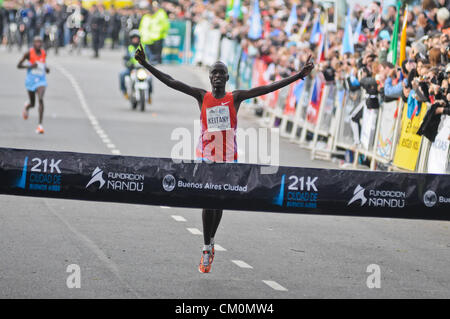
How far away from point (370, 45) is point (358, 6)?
4557 millimetres

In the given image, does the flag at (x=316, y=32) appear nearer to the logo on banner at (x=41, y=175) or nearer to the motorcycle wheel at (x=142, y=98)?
the motorcycle wheel at (x=142, y=98)

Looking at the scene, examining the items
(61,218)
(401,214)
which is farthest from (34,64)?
(401,214)

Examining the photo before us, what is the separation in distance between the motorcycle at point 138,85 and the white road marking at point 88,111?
1187 mm

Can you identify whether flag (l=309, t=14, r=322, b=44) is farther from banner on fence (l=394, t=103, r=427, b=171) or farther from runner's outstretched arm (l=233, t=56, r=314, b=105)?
runner's outstretched arm (l=233, t=56, r=314, b=105)

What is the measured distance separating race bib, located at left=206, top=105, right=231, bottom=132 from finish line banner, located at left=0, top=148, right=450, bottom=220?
872mm

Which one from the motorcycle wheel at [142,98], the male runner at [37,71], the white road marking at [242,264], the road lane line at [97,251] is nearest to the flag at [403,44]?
the road lane line at [97,251]

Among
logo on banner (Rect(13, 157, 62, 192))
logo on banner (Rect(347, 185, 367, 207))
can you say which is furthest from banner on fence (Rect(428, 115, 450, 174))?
logo on banner (Rect(13, 157, 62, 192))

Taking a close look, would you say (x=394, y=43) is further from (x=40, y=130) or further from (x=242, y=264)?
(x=242, y=264)

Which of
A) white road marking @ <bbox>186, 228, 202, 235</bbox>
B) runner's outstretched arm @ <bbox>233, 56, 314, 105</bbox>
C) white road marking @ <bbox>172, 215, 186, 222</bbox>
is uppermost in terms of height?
runner's outstretched arm @ <bbox>233, 56, 314, 105</bbox>

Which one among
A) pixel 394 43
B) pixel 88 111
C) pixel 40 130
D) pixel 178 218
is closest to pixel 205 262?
pixel 178 218

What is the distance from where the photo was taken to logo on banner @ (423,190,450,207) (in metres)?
9.45

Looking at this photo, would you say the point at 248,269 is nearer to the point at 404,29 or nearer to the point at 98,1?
the point at 404,29

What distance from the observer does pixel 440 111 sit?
14.6 m

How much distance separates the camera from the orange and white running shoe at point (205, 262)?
9.98 metres
